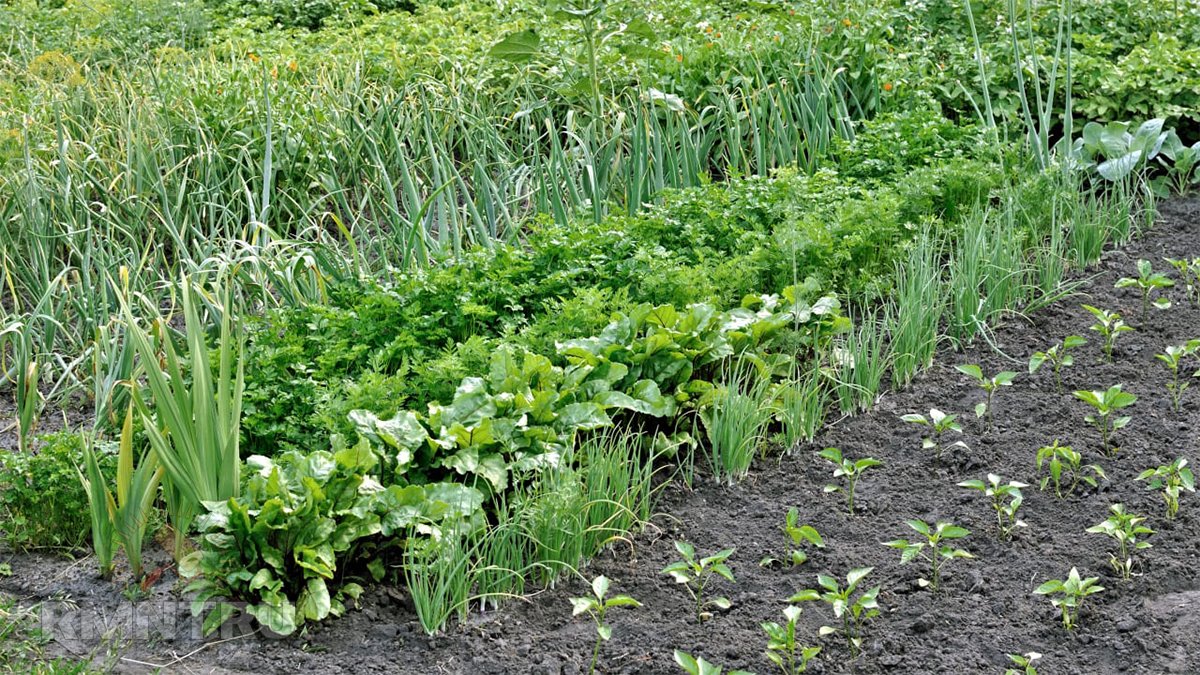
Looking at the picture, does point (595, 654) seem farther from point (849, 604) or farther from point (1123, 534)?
point (1123, 534)

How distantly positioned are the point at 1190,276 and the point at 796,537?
2235mm

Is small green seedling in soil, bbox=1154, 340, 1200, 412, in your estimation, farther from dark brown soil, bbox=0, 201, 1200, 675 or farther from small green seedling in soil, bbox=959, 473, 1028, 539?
small green seedling in soil, bbox=959, 473, 1028, 539

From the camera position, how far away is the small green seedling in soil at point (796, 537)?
3.00m

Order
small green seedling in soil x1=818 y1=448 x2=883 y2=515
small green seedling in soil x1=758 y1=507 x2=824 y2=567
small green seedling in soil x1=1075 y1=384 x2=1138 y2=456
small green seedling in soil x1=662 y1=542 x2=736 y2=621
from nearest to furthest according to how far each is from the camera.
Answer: small green seedling in soil x1=662 y1=542 x2=736 y2=621 → small green seedling in soil x1=758 y1=507 x2=824 y2=567 → small green seedling in soil x1=818 y1=448 x2=883 y2=515 → small green seedling in soil x1=1075 y1=384 x2=1138 y2=456

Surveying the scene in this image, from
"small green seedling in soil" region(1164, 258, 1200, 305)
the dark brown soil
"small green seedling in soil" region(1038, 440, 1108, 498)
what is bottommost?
the dark brown soil

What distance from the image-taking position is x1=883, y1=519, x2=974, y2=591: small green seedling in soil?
2861 mm

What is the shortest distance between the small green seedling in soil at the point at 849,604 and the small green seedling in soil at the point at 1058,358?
120cm

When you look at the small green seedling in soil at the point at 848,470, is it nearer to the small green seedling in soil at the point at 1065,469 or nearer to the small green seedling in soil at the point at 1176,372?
the small green seedling in soil at the point at 1065,469

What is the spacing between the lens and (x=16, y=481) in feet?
10.8

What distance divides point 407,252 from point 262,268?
20.8 inches

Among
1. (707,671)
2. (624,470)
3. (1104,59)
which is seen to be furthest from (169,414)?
(1104,59)

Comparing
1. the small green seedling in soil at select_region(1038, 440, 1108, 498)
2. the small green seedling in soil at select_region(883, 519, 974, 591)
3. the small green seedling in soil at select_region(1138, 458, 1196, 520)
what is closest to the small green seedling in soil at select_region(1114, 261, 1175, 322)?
the small green seedling in soil at select_region(1038, 440, 1108, 498)

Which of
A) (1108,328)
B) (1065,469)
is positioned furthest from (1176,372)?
(1065,469)

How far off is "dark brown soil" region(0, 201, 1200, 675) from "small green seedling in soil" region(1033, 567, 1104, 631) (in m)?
0.03
